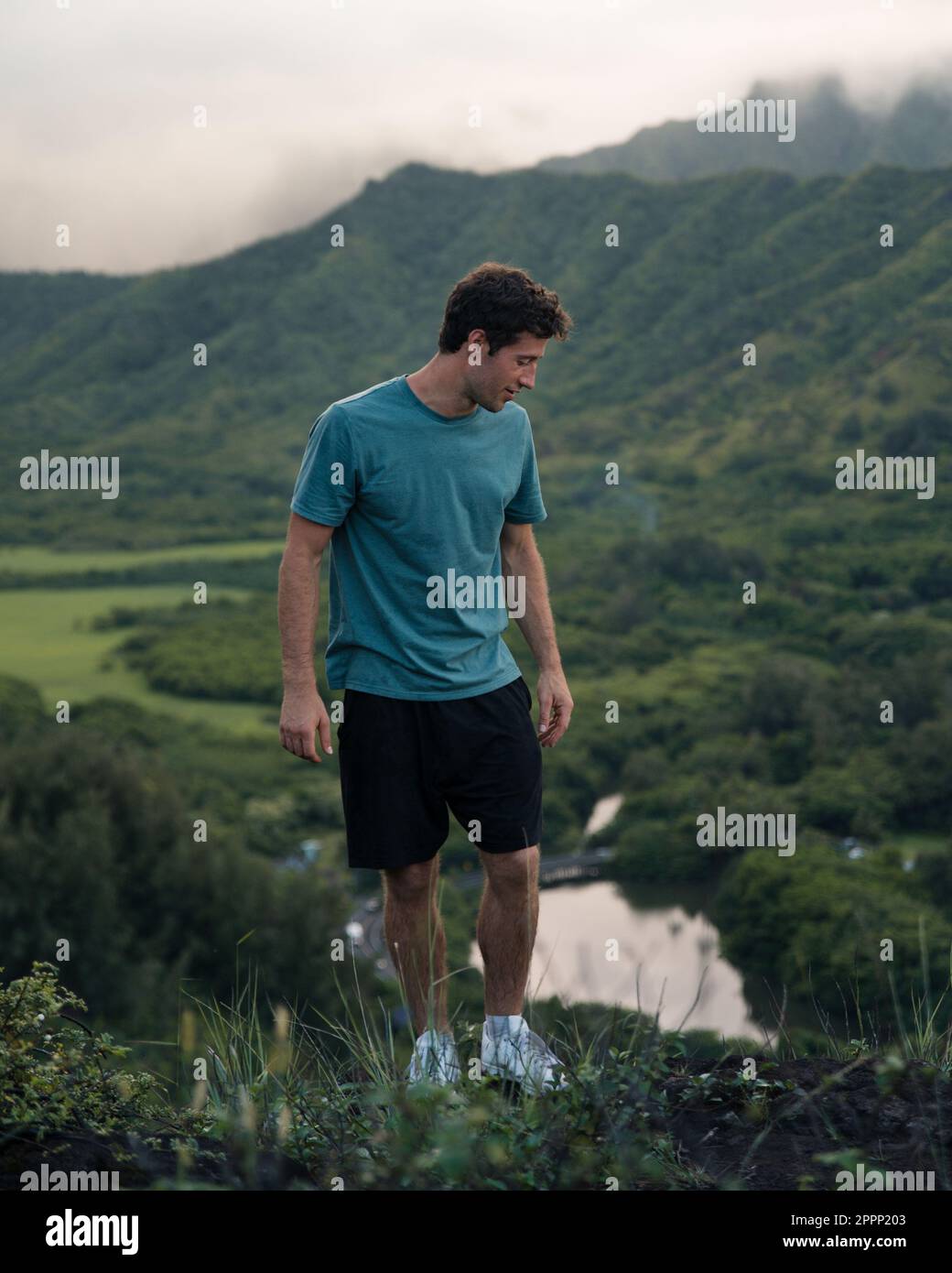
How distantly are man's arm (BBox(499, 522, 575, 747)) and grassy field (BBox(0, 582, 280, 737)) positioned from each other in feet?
217

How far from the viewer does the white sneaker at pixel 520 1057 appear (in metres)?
2.82

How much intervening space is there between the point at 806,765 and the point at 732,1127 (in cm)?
6598

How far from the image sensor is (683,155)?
182 meters

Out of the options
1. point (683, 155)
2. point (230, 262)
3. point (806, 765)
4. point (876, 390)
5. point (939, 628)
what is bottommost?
point (806, 765)

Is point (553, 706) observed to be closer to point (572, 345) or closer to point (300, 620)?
point (300, 620)

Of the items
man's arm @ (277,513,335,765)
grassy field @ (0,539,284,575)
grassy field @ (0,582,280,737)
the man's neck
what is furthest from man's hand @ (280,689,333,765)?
grassy field @ (0,539,284,575)

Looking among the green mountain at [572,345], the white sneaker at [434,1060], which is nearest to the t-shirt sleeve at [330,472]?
the white sneaker at [434,1060]

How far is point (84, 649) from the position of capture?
8894 cm

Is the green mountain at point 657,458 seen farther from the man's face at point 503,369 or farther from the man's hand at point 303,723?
the man's face at point 503,369

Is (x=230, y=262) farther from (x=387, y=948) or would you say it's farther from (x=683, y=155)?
(x=387, y=948)

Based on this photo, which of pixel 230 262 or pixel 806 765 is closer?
pixel 806 765

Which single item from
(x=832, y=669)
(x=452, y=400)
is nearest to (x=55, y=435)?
(x=832, y=669)

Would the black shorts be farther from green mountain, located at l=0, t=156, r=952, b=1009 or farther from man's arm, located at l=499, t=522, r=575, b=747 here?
green mountain, located at l=0, t=156, r=952, b=1009

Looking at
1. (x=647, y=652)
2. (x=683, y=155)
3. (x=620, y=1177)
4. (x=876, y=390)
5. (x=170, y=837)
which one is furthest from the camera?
(x=683, y=155)
